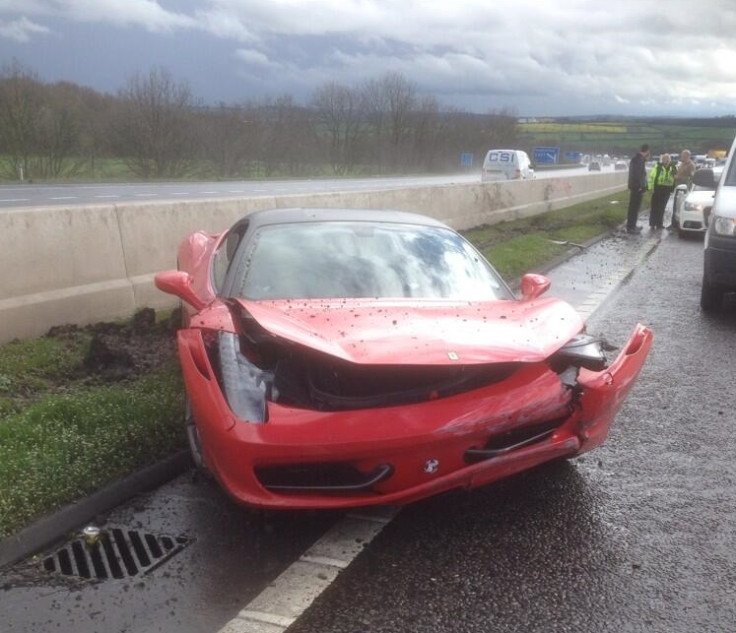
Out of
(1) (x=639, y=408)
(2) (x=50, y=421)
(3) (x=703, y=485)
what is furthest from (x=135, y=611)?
(1) (x=639, y=408)

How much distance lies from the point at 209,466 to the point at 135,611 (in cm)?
85

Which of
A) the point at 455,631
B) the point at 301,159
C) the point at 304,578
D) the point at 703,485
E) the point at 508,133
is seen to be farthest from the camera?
the point at 508,133

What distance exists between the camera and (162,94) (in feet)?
183

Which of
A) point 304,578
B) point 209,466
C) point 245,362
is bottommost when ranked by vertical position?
point 304,578

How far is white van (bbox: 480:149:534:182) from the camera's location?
38.7m

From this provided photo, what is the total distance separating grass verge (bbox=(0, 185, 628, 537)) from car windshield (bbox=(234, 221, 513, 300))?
0.98m

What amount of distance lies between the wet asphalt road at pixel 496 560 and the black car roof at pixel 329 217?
6.28 ft

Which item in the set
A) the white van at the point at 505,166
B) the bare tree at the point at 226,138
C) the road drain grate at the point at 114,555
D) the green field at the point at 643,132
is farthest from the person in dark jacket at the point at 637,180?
the bare tree at the point at 226,138

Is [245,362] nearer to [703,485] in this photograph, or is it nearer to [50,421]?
[50,421]

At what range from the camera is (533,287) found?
18.5 ft

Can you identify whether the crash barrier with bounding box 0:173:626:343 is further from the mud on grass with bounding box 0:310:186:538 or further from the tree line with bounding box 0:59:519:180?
the tree line with bounding box 0:59:519:180

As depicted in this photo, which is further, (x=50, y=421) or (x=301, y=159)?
(x=301, y=159)

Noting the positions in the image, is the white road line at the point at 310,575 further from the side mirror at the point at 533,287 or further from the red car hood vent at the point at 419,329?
the side mirror at the point at 533,287

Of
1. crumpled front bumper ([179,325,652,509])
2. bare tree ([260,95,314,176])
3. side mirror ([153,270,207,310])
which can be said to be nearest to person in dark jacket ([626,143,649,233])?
side mirror ([153,270,207,310])
